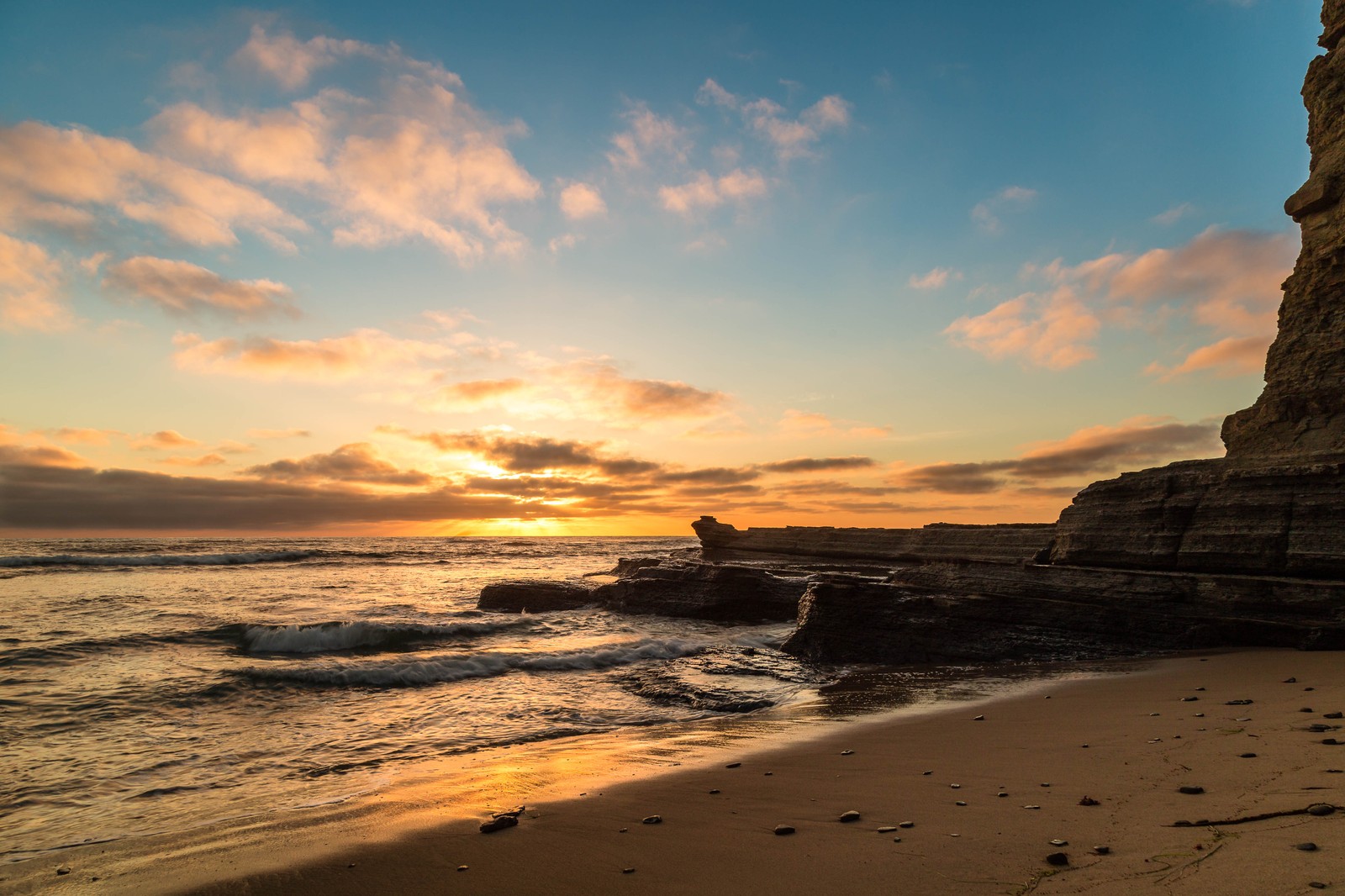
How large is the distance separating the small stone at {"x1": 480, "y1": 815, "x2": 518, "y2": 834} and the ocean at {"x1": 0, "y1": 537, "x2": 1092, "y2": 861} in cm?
237

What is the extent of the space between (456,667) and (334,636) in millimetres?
5552

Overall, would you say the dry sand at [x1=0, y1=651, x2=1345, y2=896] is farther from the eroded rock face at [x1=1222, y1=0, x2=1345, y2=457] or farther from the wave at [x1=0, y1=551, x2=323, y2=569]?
the wave at [x1=0, y1=551, x2=323, y2=569]

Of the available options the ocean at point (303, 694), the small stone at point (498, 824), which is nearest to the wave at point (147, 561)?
the ocean at point (303, 694)

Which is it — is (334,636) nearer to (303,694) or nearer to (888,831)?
(303,694)

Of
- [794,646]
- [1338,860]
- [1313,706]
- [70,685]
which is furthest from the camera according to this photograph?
[794,646]

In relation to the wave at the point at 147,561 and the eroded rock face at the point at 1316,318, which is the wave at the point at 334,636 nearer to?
the eroded rock face at the point at 1316,318

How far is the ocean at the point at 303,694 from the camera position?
6.77m

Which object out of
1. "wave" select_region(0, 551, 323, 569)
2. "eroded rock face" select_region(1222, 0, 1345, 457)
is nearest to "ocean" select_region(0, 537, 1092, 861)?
"eroded rock face" select_region(1222, 0, 1345, 457)

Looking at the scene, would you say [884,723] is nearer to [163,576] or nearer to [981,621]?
[981,621]

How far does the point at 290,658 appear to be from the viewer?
1462cm

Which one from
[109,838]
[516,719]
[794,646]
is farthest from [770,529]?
[109,838]

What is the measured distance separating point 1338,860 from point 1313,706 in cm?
525

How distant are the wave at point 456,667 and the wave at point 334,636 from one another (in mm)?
3317

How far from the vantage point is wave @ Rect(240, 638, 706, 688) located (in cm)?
1233
